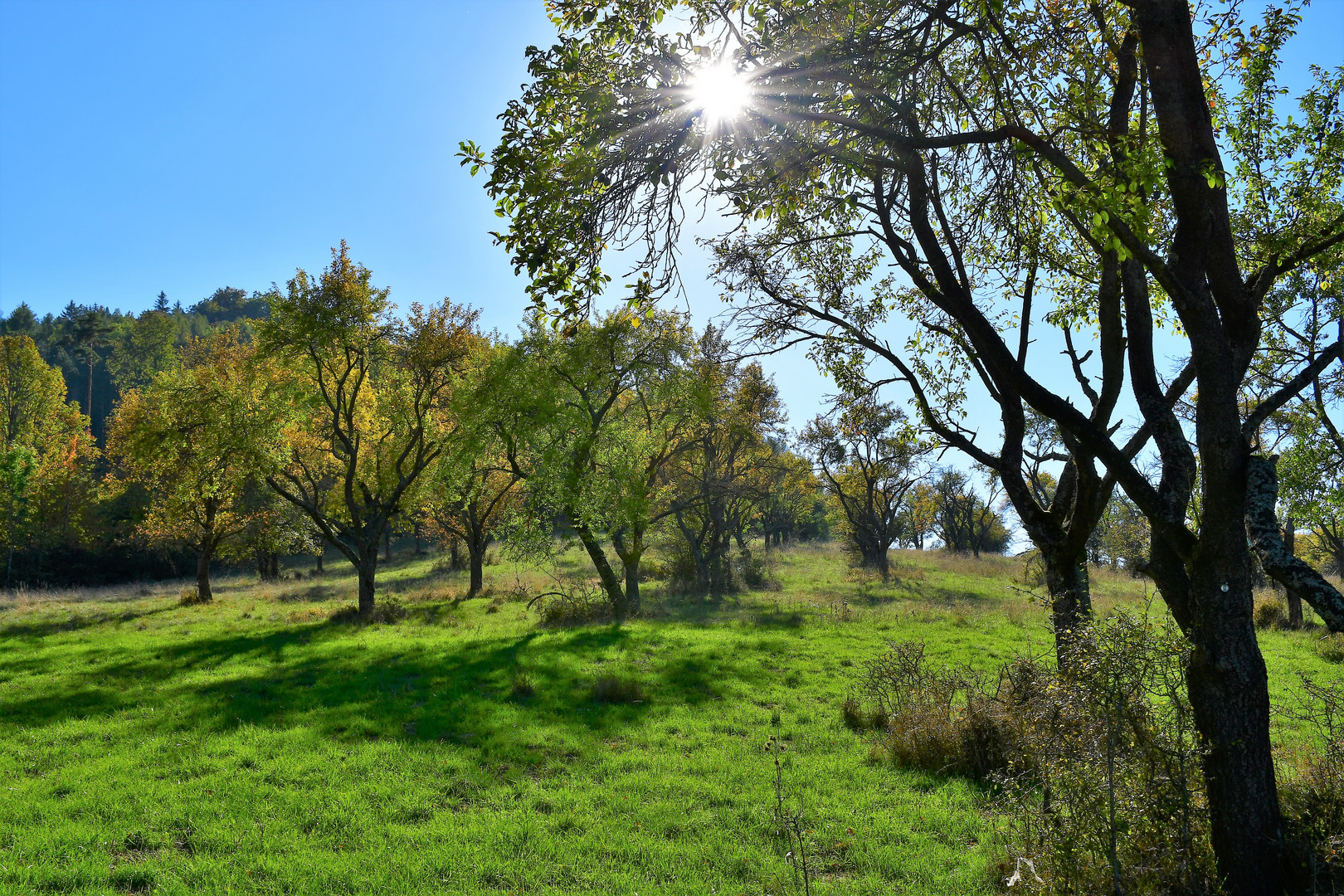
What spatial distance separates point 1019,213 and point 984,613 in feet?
62.7

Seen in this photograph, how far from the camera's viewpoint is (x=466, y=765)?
28.5 ft

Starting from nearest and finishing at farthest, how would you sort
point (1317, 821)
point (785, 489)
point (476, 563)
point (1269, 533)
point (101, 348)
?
point (1269, 533) < point (1317, 821) < point (476, 563) < point (785, 489) < point (101, 348)

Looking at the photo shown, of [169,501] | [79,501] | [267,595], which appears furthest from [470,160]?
[79,501]

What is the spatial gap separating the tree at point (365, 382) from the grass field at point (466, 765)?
5.84 metres

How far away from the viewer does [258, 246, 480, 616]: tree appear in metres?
22.0

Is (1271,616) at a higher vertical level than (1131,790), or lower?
→ lower

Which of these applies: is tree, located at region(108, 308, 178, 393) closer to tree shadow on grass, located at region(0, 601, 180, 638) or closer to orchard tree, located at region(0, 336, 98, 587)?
orchard tree, located at region(0, 336, 98, 587)

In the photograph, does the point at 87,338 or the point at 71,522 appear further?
the point at 87,338

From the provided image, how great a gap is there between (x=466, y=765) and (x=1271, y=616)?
77.7 ft

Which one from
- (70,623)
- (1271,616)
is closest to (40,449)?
(70,623)

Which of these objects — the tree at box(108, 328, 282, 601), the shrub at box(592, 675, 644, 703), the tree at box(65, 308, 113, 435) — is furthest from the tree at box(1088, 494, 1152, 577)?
the tree at box(65, 308, 113, 435)

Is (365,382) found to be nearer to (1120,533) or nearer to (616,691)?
(616,691)

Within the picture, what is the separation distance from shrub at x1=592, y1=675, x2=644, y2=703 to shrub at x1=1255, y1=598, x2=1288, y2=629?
768 inches

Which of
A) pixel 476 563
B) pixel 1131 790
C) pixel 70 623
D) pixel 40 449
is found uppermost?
pixel 40 449
